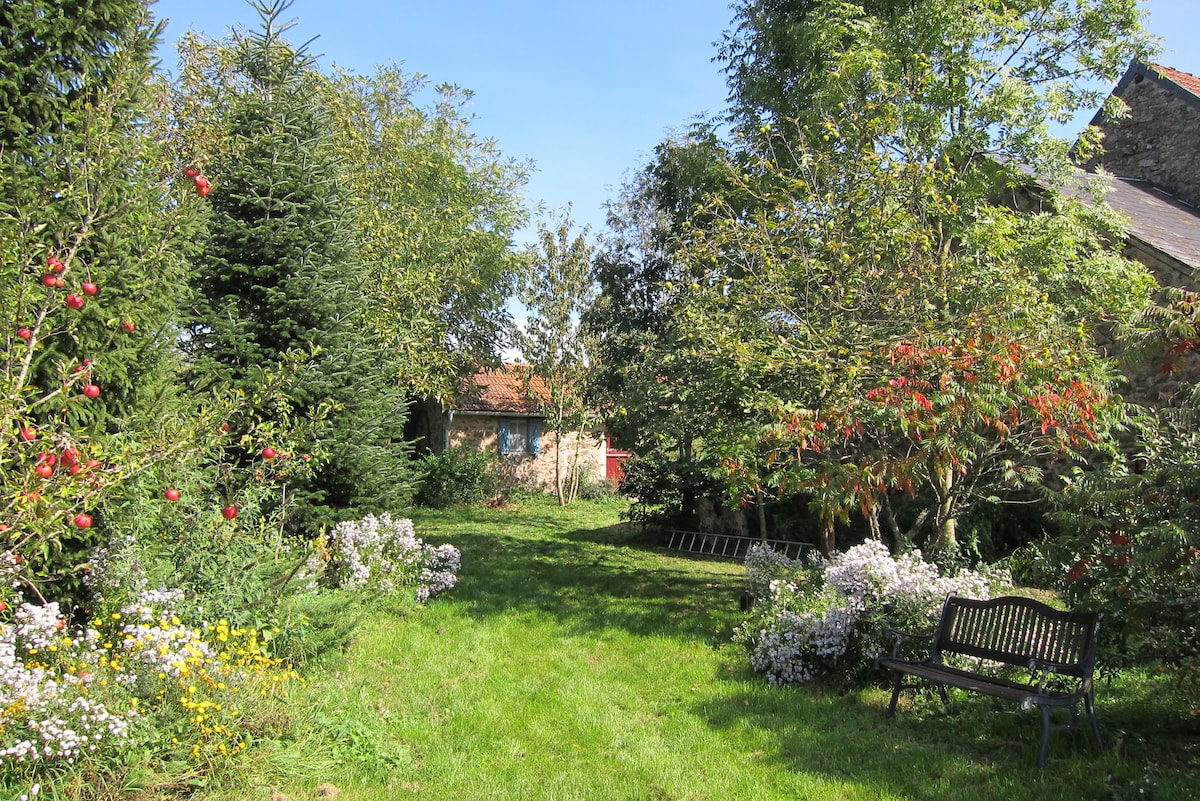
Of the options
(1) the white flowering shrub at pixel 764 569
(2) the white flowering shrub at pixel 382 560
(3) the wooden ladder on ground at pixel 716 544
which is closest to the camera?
(2) the white flowering shrub at pixel 382 560

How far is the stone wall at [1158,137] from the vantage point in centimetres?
1465

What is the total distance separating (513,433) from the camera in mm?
25172

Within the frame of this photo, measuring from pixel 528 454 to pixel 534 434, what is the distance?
2.28ft

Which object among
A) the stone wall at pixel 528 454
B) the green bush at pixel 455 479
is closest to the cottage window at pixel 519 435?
the stone wall at pixel 528 454

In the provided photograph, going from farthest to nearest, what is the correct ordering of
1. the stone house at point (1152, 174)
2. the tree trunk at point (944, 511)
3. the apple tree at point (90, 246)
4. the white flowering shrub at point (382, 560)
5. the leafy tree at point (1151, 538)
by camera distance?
the stone house at point (1152, 174), the white flowering shrub at point (382, 560), the tree trunk at point (944, 511), the leafy tree at point (1151, 538), the apple tree at point (90, 246)

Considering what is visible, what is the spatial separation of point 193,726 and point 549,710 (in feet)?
8.61

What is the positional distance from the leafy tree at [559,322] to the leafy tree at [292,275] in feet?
46.6

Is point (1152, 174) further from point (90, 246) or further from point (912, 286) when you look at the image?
point (90, 246)

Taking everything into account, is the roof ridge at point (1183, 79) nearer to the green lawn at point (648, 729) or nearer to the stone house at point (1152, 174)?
the stone house at point (1152, 174)

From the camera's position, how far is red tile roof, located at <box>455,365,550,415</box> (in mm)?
23859

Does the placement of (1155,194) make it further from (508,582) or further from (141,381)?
(141,381)

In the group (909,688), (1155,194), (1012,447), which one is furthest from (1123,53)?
(909,688)

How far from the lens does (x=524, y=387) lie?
2600 cm

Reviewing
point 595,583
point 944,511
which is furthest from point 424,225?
point 944,511
